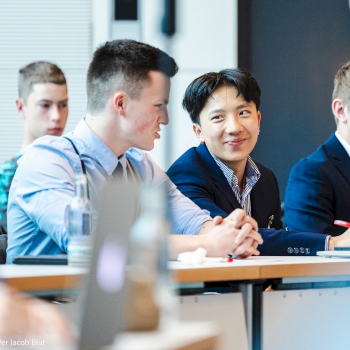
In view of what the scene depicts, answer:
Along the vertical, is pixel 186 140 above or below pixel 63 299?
above

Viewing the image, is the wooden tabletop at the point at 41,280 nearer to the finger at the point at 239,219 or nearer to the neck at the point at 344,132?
the finger at the point at 239,219

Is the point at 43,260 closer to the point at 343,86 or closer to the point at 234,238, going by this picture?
the point at 234,238

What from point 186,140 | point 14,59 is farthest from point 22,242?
point 14,59

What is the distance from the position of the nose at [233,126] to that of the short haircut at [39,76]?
1.20 m

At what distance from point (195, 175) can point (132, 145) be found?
0.30 m

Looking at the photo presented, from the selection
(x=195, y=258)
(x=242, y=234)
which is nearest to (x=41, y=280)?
(x=195, y=258)

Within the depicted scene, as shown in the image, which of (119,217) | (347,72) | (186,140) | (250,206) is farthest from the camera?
(186,140)

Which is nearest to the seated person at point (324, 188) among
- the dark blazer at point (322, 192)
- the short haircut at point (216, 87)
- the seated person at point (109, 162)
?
the dark blazer at point (322, 192)

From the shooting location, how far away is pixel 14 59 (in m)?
4.54

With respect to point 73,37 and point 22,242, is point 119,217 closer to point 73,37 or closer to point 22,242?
point 22,242

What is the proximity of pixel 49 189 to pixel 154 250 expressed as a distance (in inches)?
59.8

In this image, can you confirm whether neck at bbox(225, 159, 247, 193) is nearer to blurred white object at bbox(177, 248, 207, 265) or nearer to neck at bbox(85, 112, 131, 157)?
neck at bbox(85, 112, 131, 157)

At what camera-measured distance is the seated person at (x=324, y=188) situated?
285 cm

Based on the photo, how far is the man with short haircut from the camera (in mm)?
3541
